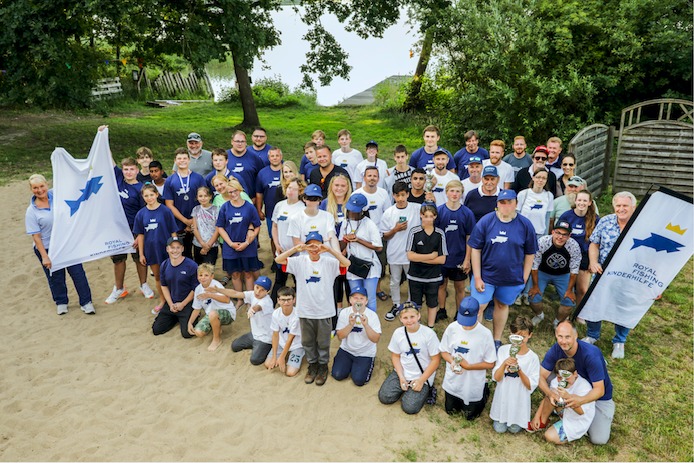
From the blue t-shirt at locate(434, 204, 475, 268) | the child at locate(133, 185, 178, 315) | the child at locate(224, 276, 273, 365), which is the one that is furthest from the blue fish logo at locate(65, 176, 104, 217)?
the blue t-shirt at locate(434, 204, 475, 268)

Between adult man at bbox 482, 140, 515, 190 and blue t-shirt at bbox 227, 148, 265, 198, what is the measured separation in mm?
3474

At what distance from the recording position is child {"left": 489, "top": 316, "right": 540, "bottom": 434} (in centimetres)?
525

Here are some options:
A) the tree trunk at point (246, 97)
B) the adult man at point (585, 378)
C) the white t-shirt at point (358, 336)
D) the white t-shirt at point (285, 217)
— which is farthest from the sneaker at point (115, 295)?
the tree trunk at point (246, 97)

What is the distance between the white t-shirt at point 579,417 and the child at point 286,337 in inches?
114

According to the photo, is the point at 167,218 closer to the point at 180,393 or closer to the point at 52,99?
the point at 180,393

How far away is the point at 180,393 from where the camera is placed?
19.4 feet

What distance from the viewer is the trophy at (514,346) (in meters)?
5.10

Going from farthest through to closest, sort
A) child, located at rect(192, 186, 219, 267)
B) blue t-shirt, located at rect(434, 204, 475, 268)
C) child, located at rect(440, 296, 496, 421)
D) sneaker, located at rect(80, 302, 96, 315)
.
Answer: sneaker, located at rect(80, 302, 96, 315) → child, located at rect(192, 186, 219, 267) → blue t-shirt, located at rect(434, 204, 475, 268) → child, located at rect(440, 296, 496, 421)

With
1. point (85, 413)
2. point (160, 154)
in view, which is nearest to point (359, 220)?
point (85, 413)

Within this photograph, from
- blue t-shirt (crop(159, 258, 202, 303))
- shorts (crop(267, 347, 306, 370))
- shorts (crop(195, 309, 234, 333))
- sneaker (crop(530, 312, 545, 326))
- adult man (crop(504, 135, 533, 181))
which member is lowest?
sneaker (crop(530, 312, 545, 326))

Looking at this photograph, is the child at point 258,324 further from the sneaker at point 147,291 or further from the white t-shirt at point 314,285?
the sneaker at point 147,291

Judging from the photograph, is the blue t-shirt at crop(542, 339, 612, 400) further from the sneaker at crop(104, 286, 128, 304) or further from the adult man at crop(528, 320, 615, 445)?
the sneaker at crop(104, 286, 128, 304)

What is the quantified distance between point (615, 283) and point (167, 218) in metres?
5.71

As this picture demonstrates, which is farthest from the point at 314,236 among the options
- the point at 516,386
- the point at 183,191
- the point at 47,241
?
the point at 47,241
